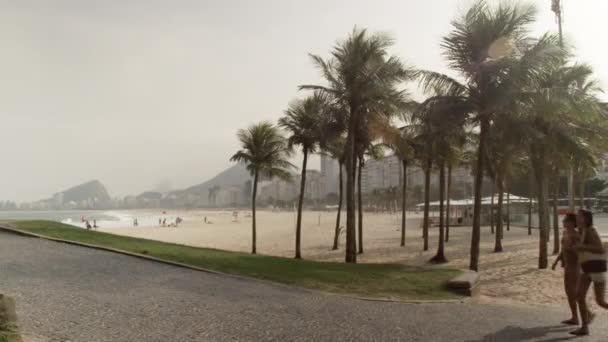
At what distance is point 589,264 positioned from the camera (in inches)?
253

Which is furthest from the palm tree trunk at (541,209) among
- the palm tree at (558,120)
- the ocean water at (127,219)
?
the ocean water at (127,219)

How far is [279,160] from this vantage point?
22312 millimetres

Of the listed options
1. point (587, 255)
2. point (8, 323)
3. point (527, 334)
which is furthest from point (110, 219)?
point (587, 255)

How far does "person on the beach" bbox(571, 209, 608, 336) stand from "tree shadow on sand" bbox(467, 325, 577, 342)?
28cm

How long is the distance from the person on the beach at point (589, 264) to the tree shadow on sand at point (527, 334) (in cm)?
28

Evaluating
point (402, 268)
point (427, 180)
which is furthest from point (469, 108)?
point (427, 180)

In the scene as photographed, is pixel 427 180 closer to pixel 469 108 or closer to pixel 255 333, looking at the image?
pixel 469 108

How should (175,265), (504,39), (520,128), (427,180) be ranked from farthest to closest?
(427,180) < (520,128) < (504,39) < (175,265)

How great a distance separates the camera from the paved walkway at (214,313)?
5.80m

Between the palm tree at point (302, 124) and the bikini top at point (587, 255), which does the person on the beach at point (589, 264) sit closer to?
the bikini top at point (587, 255)

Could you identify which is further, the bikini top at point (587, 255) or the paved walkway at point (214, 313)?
the bikini top at point (587, 255)

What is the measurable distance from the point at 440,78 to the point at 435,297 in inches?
336

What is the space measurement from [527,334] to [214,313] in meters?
4.40

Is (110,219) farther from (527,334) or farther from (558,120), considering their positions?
(527,334)
